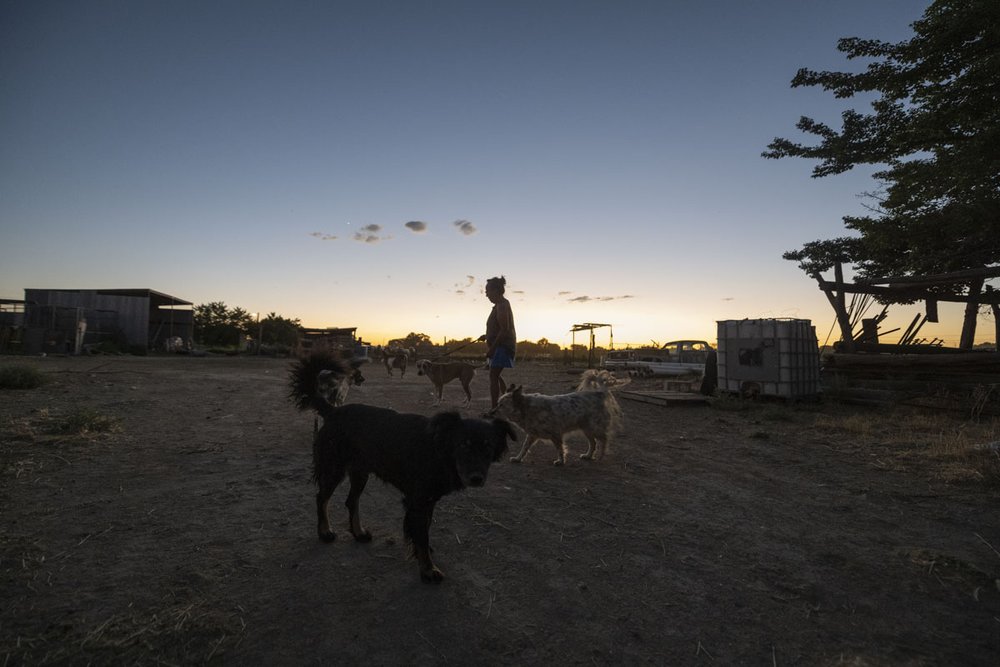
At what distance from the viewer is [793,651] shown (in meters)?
Answer: 2.28

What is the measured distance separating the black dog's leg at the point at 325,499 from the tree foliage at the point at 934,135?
12.1m

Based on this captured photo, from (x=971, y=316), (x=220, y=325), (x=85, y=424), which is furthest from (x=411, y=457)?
(x=220, y=325)

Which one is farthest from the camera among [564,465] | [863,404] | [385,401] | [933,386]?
[385,401]

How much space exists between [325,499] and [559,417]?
3.73 metres

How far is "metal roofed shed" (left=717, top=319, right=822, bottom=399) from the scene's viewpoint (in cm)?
1202

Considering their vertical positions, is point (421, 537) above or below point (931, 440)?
above

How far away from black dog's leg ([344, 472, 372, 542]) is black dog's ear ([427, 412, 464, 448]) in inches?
36.0

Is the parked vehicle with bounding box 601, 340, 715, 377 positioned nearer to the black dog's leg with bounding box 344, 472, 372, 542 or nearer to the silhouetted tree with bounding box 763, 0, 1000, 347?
the silhouetted tree with bounding box 763, 0, 1000, 347

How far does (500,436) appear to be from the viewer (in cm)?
340

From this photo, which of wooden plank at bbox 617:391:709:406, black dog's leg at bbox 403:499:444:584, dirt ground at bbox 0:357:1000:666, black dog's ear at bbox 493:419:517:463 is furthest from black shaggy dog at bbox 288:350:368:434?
wooden plank at bbox 617:391:709:406

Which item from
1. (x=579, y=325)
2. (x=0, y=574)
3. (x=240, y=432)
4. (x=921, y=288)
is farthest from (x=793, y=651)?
(x=579, y=325)

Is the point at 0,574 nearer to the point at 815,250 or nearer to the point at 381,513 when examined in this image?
the point at 381,513

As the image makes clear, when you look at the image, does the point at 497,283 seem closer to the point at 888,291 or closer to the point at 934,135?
the point at 934,135

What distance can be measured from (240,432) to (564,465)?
5447mm
